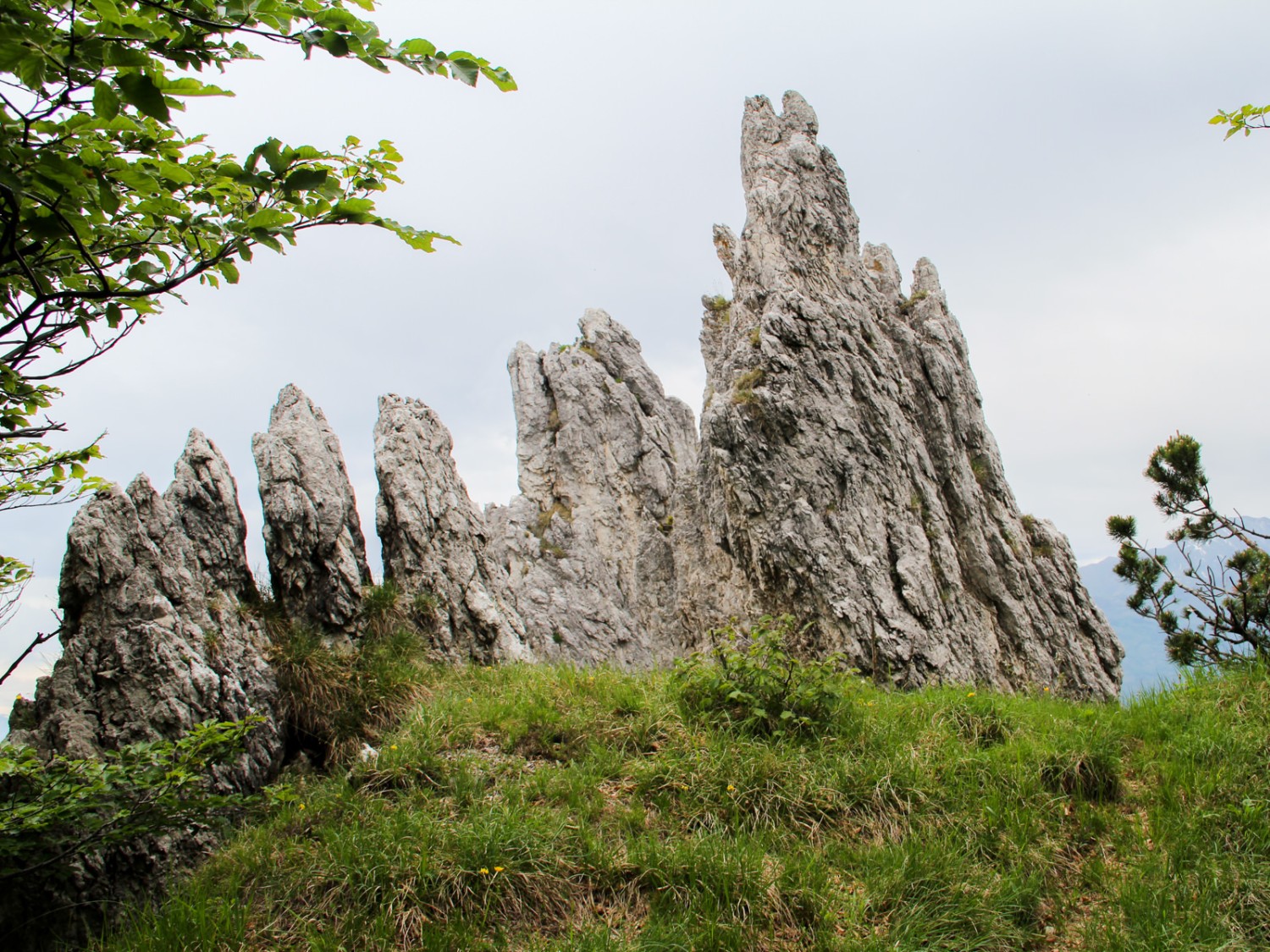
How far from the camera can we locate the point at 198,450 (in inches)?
384

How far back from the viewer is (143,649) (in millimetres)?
7012

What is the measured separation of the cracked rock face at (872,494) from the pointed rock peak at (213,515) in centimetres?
1222

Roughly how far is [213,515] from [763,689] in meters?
7.29

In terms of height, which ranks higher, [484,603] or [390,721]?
[484,603]

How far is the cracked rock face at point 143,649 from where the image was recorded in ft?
22.1

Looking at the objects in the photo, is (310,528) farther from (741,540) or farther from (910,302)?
(910,302)

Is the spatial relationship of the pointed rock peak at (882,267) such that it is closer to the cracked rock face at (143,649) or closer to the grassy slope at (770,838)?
the grassy slope at (770,838)

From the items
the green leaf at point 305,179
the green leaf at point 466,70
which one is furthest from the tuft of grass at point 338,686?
the green leaf at point 466,70

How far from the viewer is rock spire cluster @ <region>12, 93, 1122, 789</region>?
24.1ft

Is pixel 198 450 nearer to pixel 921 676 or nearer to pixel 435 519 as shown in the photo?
pixel 435 519

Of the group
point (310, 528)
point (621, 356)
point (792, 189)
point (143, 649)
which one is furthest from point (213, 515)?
point (621, 356)

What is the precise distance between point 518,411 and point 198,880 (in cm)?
3993

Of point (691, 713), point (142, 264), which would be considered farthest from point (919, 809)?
point (142, 264)

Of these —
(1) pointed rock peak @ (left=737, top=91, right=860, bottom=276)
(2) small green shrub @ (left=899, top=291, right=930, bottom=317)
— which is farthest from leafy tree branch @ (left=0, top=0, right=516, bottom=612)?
(2) small green shrub @ (left=899, top=291, right=930, bottom=317)
